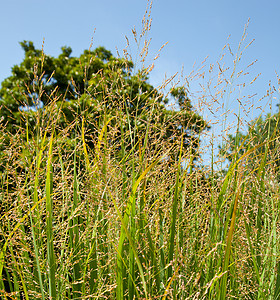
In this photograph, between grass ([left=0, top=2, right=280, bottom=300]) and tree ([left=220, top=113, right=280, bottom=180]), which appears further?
tree ([left=220, top=113, right=280, bottom=180])

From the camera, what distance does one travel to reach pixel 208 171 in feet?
6.95

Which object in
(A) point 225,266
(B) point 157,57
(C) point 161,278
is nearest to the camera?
(A) point 225,266

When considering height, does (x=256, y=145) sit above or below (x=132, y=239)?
above

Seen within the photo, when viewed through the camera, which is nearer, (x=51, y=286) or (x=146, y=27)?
(x=51, y=286)

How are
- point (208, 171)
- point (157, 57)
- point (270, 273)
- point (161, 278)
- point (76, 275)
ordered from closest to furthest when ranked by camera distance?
1. point (161, 278)
2. point (76, 275)
3. point (270, 273)
4. point (157, 57)
5. point (208, 171)

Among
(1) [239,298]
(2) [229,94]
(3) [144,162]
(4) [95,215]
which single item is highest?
(2) [229,94]

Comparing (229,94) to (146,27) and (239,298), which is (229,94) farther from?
(239,298)

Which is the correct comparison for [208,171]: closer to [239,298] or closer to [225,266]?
[239,298]

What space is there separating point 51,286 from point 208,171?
4.11ft

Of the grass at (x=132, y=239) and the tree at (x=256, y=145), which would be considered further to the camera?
the tree at (x=256, y=145)

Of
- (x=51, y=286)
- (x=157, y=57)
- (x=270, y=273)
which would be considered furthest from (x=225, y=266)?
(x=157, y=57)

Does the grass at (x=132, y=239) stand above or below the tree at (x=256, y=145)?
below

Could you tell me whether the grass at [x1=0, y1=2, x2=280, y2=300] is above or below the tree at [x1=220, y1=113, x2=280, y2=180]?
below

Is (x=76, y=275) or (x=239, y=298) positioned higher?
(x=76, y=275)
